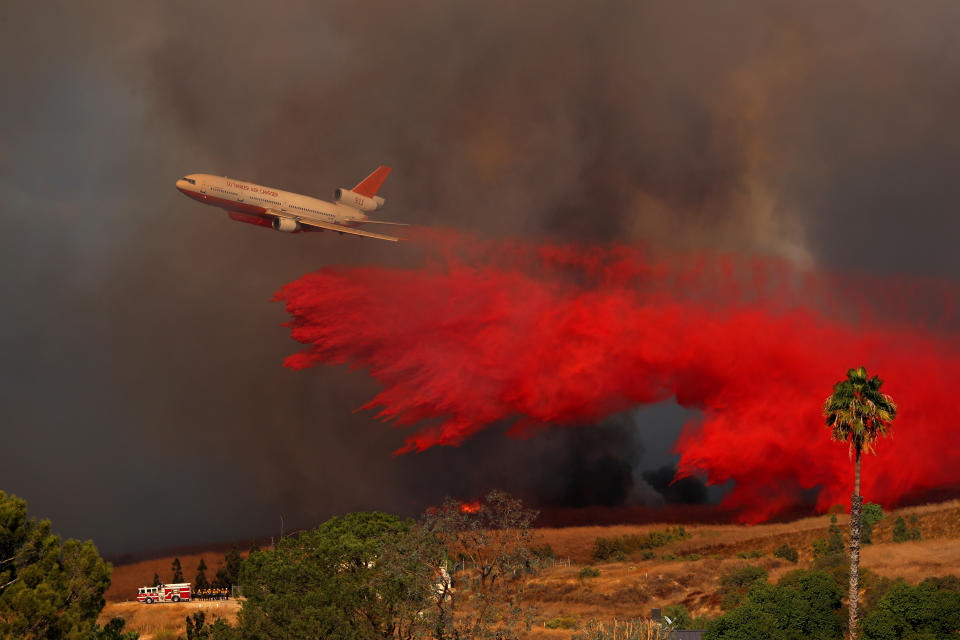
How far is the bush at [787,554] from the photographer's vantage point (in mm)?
93025

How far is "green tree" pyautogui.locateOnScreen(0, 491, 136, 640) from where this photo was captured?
152ft

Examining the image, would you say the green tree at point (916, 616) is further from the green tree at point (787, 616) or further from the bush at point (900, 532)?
the bush at point (900, 532)

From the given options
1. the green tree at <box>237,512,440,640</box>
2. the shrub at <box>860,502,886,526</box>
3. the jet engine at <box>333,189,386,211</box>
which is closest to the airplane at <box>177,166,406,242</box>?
the jet engine at <box>333,189,386,211</box>

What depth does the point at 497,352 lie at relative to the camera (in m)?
103

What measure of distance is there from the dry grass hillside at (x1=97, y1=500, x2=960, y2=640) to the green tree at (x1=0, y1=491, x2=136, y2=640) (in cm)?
3230

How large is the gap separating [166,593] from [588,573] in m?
39.3

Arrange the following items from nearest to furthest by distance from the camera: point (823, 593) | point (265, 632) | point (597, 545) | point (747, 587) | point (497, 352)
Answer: point (265, 632) < point (823, 593) < point (747, 587) < point (497, 352) < point (597, 545)

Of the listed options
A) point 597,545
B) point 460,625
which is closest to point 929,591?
point 460,625

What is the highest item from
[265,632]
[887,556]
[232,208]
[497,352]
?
[232,208]

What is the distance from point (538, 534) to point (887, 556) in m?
43.0

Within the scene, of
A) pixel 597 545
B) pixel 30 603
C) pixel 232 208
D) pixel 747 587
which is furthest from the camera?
pixel 597 545

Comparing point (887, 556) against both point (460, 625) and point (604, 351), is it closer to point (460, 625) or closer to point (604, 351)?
point (604, 351)

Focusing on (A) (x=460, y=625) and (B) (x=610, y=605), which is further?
(B) (x=610, y=605)

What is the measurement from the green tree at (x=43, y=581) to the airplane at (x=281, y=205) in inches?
1936
